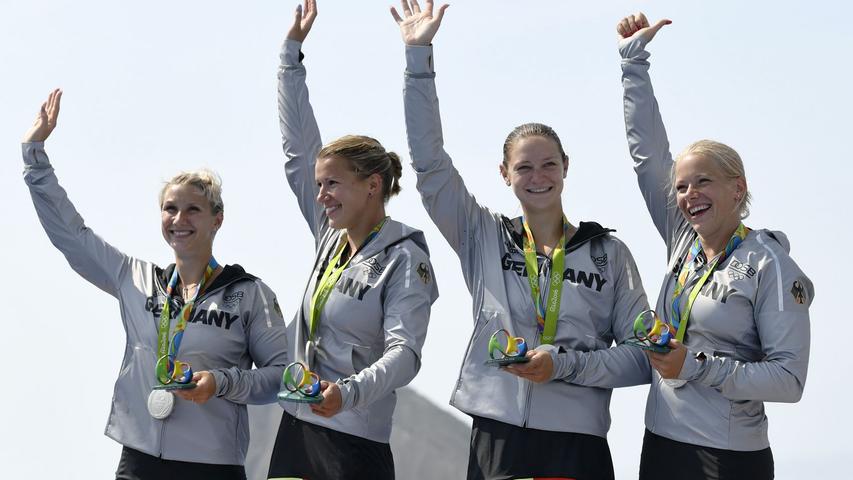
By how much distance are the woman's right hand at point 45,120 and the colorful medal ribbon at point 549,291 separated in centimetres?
256

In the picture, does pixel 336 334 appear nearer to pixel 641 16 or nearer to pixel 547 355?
pixel 547 355

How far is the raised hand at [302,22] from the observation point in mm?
6109

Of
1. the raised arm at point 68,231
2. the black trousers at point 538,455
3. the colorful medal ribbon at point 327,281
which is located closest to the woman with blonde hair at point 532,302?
the black trousers at point 538,455

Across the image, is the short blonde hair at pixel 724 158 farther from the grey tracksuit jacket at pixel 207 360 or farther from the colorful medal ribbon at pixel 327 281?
the grey tracksuit jacket at pixel 207 360

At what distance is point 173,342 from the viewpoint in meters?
5.73

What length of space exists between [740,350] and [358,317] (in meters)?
1.58

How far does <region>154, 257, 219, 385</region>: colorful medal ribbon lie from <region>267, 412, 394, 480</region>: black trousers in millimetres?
514

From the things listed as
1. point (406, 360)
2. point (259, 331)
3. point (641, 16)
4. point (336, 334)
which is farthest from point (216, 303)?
point (641, 16)

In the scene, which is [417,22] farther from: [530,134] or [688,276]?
[688,276]

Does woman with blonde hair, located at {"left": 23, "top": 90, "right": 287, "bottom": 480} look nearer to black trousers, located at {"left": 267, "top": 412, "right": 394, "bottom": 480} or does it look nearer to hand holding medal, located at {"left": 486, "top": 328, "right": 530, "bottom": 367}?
black trousers, located at {"left": 267, "top": 412, "right": 394, "bottom": 480}

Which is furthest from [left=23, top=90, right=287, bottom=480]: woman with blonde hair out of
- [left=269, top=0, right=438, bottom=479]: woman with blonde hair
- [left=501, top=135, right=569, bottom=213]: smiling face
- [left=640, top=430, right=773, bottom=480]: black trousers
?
[left=640, top=430, right=773, bottom=480]: black trousers

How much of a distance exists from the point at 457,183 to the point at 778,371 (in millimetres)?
1564

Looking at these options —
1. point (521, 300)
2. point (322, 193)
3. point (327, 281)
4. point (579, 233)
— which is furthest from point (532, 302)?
point (322, 193)

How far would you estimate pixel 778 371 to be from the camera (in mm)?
4910
